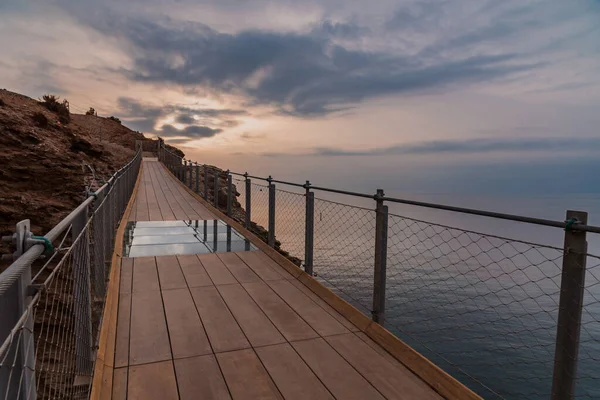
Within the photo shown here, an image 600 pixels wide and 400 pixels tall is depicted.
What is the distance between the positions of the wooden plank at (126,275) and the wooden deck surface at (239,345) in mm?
11

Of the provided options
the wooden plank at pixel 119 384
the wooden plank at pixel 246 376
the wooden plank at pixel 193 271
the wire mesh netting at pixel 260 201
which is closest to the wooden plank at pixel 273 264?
the wire mesh netting at pixel 260 201

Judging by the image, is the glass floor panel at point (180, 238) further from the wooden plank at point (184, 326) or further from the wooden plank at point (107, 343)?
the wooden plank at point (184, 326)

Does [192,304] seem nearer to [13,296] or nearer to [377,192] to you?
[377,192]

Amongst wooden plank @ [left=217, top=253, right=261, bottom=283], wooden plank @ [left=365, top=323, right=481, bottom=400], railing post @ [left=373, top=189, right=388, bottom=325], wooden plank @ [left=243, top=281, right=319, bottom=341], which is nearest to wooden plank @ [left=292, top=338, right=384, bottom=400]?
wooden plank @ [left=243, top=281, right=319, bottom=341]

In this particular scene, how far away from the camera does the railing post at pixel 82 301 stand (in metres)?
2.21

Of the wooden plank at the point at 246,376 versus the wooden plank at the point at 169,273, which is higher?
the wooden plank at the point at 169,273

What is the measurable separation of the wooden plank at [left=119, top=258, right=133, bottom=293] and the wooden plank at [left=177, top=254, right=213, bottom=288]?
25.1 inches

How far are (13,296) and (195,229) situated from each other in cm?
698

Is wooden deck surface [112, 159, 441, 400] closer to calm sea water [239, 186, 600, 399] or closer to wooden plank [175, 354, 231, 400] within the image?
wooden plank [175, 354, 231, 400]

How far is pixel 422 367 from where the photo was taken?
9.27 ft

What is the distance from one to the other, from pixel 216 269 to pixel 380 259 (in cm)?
252

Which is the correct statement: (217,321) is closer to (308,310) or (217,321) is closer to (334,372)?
(308,310)

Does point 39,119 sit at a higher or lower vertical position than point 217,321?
higher

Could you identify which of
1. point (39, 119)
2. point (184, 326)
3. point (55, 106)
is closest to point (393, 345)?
point (184, 326)
